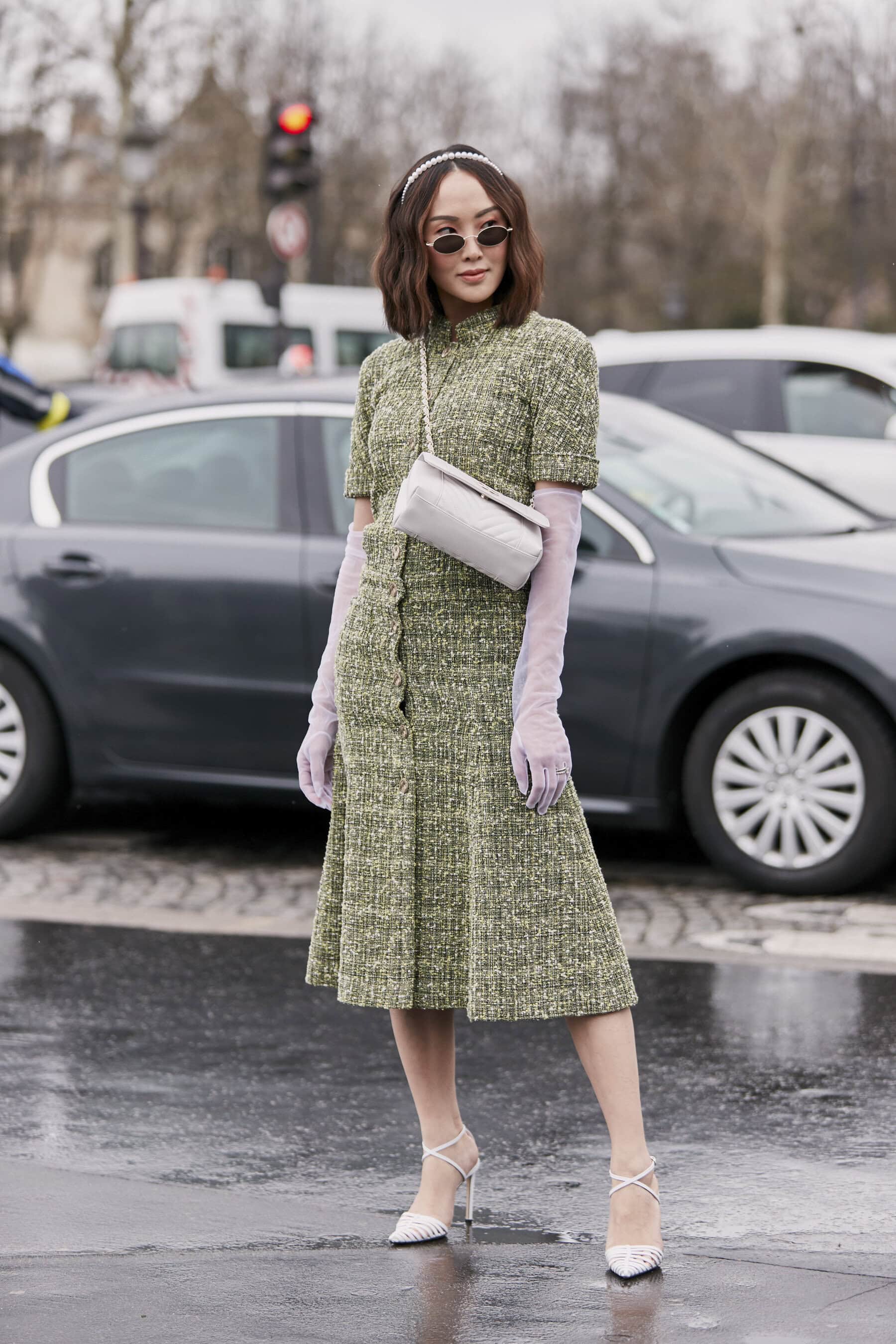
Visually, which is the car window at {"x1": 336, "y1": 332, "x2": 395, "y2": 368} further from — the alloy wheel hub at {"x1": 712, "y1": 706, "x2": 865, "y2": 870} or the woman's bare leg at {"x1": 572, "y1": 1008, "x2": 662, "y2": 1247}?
the woman's bare leg at {"x1": 572, "y1": 1008, "x2": 662, "y2": 1247}

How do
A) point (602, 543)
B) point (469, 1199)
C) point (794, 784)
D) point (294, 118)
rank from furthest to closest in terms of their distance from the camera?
point (294, 118) → point (602, 543) → point (794, 784) → point (469, 1199)

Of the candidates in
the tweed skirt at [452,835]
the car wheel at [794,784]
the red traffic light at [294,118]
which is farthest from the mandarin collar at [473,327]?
the red traffic light at [294,118]

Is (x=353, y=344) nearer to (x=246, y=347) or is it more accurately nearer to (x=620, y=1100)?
(x=246, y=347)

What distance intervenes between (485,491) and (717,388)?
8.32 m

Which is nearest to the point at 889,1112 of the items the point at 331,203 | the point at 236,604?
the point at 236,604

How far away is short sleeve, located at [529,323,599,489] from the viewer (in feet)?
11.0

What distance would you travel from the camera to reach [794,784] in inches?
253

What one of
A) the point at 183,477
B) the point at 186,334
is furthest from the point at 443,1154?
the point at 186,334

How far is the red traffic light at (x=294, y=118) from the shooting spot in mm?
14383

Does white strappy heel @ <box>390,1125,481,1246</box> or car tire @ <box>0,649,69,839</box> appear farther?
car tire @ <box>0,649,69,839</box>

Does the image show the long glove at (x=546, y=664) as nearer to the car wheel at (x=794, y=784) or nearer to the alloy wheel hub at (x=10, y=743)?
the car wheel at (x=794, y=784)


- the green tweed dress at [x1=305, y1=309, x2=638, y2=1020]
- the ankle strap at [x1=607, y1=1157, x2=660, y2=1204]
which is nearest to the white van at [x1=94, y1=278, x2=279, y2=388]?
the green tweed dress at [x1=305, y1=309, x2=638, y2=1020]

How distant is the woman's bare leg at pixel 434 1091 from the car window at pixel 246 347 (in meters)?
22.9

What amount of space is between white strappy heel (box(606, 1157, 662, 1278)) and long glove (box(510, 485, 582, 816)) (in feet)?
2.07
